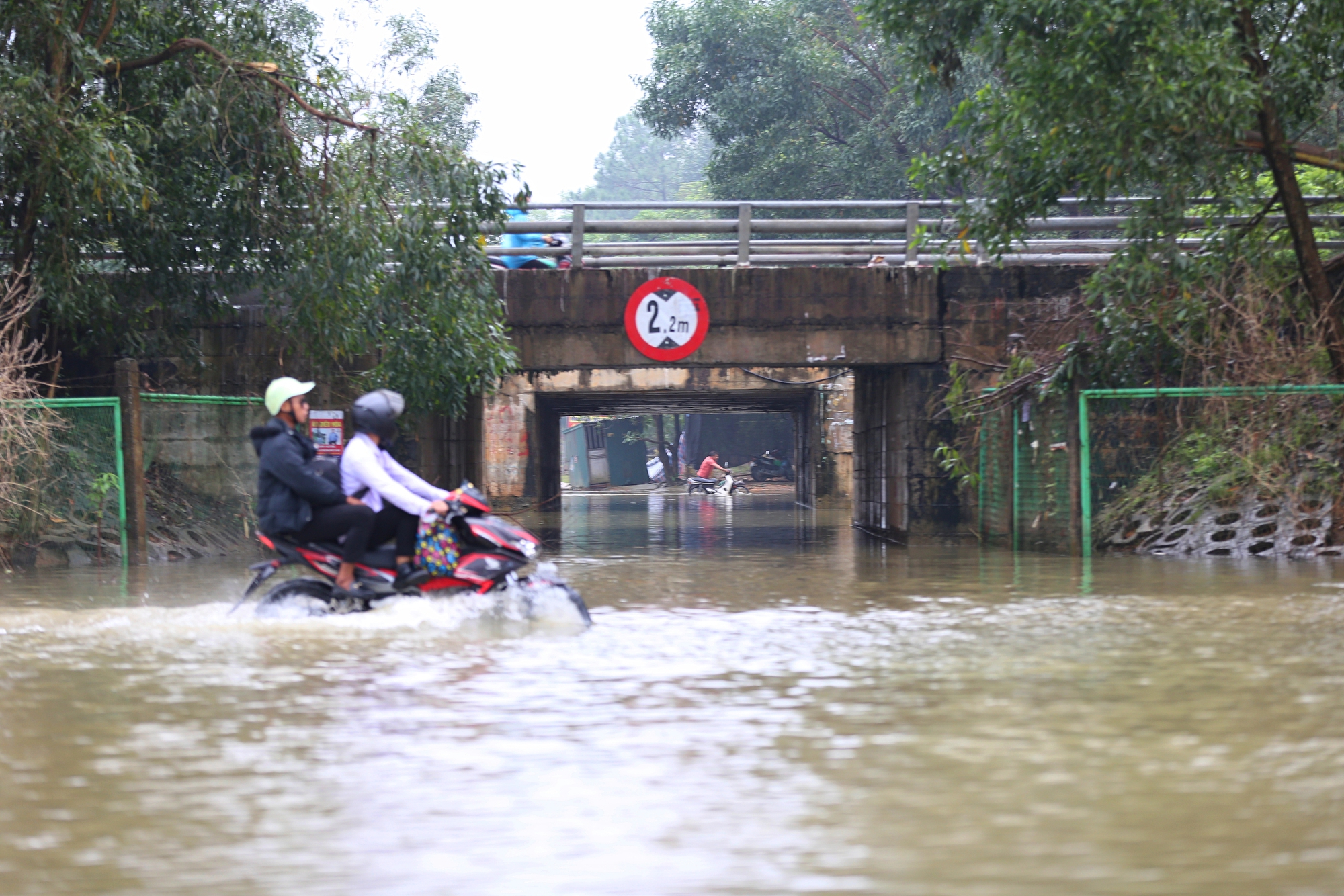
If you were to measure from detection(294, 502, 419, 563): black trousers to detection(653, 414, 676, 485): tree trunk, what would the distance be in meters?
49.0

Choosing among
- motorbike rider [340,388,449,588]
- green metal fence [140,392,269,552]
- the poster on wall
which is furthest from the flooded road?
the poster on wall

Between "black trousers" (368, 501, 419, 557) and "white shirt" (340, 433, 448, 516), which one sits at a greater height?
"white shirt" (340, 433, 448, 516)

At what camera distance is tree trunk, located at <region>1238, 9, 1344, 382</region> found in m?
14.9

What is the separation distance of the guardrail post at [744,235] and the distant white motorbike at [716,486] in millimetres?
27223

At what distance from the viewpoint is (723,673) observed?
6.98 meters

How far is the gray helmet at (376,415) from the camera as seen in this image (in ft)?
29.7

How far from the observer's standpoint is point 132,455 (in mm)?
14836

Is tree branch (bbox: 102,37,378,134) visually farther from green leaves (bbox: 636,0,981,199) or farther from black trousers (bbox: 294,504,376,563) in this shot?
green leaves (bbox: 636,0,981,199)

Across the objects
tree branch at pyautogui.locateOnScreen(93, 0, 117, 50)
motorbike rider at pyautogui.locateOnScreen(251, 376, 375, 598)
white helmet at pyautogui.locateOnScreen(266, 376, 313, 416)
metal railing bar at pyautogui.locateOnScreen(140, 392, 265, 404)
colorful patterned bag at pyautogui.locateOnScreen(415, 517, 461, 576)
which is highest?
tree branch at pyautogui.locateOnScreen(93, 0, 117, 50)

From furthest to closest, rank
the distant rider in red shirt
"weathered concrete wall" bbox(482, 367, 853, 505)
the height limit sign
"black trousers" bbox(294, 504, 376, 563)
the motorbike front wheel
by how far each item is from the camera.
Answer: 1. the distant rider in red shirt
2. "weathered concrete wall" bbox(482, 367, 853, 505)
3. the height limit sign
4. the motorbike front wheel
5. "black trousers" bbox(294, 504, 376, 563)

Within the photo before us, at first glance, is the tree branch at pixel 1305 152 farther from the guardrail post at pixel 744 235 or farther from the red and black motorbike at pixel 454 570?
the red and black motorbike at pixel 454 570

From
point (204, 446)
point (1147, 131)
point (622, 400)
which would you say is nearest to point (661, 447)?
point (622, 400)

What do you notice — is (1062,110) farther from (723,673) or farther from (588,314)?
(723,673)

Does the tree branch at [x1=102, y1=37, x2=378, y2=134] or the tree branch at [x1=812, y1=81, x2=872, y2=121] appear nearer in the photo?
the tree branch at [x1=102, y1=37, x2=378, y2=134]
